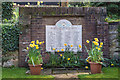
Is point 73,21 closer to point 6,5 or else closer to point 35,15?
point 35,15

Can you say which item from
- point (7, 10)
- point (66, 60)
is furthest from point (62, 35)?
point (7, 10)

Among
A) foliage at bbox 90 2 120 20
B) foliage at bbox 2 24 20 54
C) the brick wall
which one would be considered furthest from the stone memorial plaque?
foliage at bbox 90 2 120 20

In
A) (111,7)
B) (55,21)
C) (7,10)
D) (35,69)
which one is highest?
(111,7)

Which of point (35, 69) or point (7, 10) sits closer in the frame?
point (35, 69)

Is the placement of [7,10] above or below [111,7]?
below

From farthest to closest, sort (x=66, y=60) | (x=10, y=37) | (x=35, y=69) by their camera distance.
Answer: (x=10, y=37), (x=66, y=60), (x=35, y=69)

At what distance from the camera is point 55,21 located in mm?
6078

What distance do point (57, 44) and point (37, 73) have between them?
1.59 m

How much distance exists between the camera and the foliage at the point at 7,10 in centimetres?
607

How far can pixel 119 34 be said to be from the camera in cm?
606

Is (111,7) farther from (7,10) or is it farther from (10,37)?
(10,37)

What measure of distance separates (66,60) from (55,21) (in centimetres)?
138

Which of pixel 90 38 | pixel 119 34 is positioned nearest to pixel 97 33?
pixel 90 38

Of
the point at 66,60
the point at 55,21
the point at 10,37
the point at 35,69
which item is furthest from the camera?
the point at 55,21
